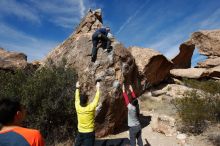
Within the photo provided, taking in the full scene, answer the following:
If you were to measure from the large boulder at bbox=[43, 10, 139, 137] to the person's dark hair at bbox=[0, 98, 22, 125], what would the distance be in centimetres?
903

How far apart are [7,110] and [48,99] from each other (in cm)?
846

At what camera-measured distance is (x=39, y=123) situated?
11.1m

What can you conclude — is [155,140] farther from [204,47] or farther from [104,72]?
[204,47]

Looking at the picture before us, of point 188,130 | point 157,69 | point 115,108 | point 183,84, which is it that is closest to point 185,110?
point 188,130

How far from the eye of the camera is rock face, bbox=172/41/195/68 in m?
28.0

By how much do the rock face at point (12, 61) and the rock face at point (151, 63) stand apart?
24.7 feet

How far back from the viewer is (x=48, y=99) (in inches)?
445

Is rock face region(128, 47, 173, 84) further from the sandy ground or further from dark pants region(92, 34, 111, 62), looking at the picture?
the sandy ground

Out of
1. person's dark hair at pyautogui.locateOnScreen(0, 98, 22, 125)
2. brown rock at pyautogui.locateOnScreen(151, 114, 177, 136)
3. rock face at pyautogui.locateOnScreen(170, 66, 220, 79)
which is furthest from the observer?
rock face at pyautogui.locateOnScreen(170, 66, 220, 79)

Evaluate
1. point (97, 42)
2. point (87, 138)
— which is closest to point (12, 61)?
point (97, 42)

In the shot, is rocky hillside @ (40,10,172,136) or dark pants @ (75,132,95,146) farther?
rocky hillside @ (40,10,172,136)

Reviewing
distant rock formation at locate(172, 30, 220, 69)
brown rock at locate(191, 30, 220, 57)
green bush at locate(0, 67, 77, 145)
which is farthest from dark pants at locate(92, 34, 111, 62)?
brown rock at locate(191, 30, 220, 57)

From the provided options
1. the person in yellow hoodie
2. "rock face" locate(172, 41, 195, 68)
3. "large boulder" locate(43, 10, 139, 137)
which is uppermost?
"rock face" locate(172, 41, 195, 68)

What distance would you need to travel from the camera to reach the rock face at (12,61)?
15.6m
